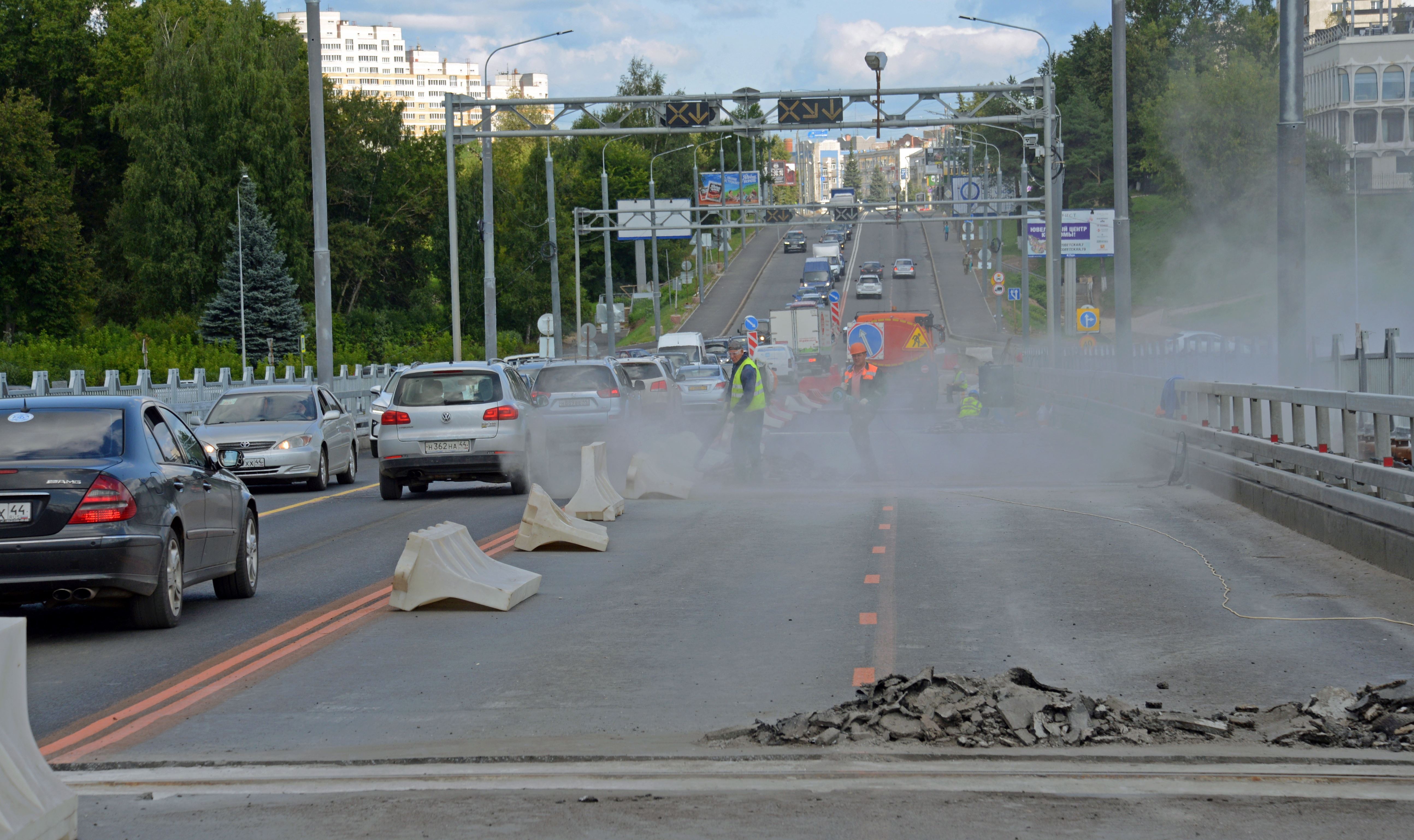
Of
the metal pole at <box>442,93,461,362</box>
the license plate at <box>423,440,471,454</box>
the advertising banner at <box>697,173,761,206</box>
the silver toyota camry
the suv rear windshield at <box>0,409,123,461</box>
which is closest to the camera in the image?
the suv rear windshield at <box>0,409,123,461</box>

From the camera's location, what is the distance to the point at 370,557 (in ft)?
46.3

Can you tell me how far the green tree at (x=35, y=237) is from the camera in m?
63.7

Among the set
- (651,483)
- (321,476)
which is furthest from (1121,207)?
(321,476)

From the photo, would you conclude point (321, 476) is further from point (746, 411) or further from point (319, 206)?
point (319, 206)

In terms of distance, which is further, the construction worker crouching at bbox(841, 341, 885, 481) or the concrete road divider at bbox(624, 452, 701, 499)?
the construction worker crouching at bbox(841, 341, 885, 481)

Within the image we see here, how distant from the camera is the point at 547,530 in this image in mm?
14148

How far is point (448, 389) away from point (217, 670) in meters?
11.8

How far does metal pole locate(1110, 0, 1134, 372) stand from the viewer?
95.8 ft

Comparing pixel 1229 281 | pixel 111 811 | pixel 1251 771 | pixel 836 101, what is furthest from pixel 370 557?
pixel 1229 281

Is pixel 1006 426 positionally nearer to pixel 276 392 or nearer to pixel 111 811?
pixel 276 392

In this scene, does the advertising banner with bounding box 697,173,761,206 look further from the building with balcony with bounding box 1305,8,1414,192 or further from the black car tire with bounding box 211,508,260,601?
the black car tire with bounding box 211,508,260,601

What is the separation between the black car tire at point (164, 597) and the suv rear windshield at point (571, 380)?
1488 centimetres

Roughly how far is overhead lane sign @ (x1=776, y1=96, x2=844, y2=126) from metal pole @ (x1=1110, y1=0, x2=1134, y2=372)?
8.30m

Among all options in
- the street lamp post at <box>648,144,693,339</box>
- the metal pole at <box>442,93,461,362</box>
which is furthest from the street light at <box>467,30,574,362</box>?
the street lamp post at <box>648,144,693,339</box>
